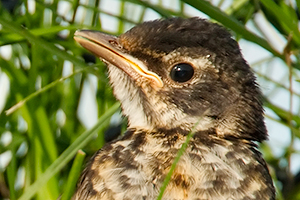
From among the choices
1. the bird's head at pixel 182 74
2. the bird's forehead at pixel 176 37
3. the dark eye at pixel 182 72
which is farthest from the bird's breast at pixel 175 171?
the bird's forehead at pixel 176 37

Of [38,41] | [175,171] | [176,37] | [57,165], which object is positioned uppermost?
[176,37]

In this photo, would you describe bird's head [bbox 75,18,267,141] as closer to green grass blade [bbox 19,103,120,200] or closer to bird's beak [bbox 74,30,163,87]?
bird's beak [bbox 74,30,163,87]

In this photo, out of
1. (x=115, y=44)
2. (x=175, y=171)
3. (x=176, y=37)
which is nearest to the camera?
(x=175, y=171)

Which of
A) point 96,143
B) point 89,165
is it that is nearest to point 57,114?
point 96,143

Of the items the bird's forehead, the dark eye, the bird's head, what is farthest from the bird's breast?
the bird's forehead

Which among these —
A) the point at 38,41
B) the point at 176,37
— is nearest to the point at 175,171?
the point at 176,37

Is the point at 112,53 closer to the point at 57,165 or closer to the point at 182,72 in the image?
the point at 182,72

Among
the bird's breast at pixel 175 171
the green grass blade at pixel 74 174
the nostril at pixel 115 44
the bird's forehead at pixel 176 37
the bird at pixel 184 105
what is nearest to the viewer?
the green grass blade at pixel 74 174

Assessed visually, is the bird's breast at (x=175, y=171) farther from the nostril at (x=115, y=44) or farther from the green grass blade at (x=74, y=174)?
the nostril at (x=115, y=44)
